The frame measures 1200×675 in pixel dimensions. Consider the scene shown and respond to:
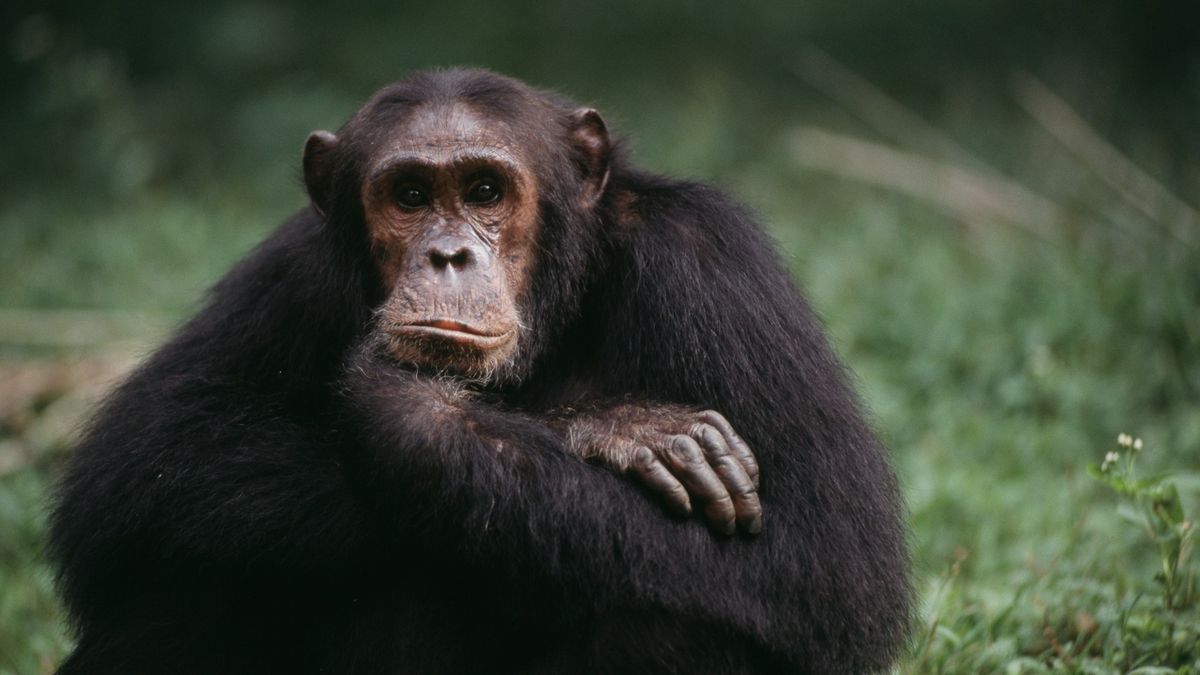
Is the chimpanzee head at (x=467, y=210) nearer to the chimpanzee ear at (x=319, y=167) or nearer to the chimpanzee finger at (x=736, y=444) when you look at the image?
the chimpanzee ear at (x=319, y=167)

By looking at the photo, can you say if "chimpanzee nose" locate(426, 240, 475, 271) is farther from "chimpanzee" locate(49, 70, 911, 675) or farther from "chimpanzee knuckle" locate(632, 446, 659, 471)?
"chimpanzee knuckle" locate(632, 446, 659, 471)

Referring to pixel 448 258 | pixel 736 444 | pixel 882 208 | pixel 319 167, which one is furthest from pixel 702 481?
pixel 882 208

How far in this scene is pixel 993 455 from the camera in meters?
7.59

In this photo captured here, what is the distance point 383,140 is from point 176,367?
1245 mm

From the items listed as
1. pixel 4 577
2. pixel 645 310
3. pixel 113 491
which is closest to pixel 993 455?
pixel 645 310

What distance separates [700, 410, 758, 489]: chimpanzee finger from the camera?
14.8 feet

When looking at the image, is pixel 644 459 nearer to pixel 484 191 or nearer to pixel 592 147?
pixel 484 191

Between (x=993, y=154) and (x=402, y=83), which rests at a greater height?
(x=993, y=154)

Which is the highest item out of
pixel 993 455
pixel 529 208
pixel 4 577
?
Result: pixel 529 208

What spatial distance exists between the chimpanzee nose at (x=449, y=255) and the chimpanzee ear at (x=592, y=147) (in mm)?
733

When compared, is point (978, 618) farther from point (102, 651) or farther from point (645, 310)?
point (102, 651)

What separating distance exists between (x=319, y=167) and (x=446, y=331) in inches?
47.2

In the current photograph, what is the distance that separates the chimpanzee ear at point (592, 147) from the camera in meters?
5.38

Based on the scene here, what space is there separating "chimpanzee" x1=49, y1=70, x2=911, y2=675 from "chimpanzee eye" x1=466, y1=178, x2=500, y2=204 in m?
0.02
